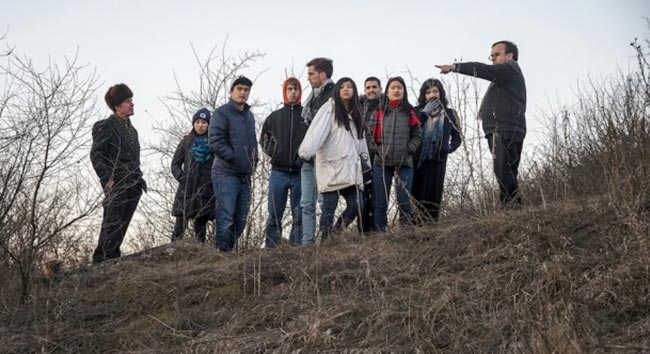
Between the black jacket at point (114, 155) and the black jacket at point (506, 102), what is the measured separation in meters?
3.56

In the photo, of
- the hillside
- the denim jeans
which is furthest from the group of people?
the hillside

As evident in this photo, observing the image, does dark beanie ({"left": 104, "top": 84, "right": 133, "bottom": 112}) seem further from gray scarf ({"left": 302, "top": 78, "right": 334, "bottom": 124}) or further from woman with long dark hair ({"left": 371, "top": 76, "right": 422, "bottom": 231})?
woman with long dark hair ({"left": 371, "top": 76, "right": 422, "bottom": 231})

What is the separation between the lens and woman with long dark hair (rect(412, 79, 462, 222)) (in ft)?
27.2

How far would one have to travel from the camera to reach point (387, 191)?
8.02 meters

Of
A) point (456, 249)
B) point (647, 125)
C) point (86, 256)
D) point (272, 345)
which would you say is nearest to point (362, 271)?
point (456, 249)

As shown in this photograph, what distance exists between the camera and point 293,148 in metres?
8.22

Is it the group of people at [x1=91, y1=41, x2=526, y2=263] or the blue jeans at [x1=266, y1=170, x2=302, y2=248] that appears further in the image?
the blue jeans at [x1=266, y1=170, x2=302, y2=248]

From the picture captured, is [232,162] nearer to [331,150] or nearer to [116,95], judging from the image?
[331,150]

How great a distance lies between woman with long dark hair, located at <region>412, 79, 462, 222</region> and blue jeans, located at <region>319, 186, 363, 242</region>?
89cm

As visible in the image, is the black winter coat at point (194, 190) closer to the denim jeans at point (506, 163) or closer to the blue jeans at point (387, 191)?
the blue jeans at point (387, 191)

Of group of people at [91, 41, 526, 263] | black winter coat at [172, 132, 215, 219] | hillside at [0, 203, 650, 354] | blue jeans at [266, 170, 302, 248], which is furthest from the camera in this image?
black winter coat at [172, 132, 215, 219]

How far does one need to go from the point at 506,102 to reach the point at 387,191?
1.49 metres

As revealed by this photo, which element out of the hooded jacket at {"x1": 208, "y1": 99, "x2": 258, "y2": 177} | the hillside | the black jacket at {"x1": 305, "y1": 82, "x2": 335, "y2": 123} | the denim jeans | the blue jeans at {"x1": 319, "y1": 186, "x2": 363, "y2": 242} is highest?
the black jacket at {"x1": 305, "y1": 82, "x2": 335, "y2": 123}

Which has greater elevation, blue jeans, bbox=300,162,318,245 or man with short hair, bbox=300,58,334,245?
man with short hair, bbox=300,58,334,245
